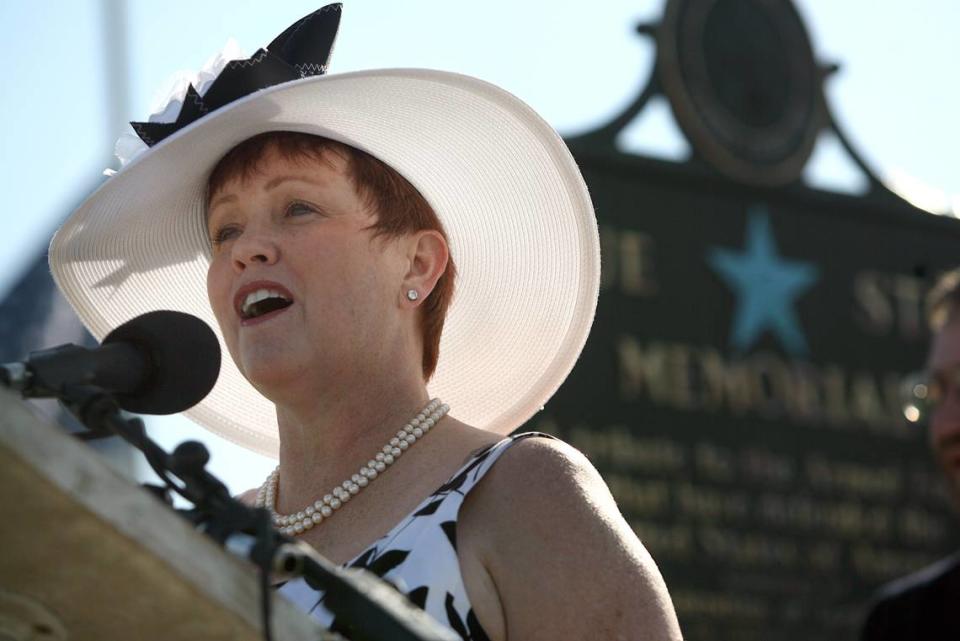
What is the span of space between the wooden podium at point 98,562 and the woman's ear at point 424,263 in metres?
1.47

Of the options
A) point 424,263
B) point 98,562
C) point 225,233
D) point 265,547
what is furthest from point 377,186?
point 98,562

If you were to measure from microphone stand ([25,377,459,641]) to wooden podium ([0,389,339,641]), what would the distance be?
48mm

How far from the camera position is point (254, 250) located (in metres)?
2.75

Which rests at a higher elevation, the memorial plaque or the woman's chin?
the woman's chin

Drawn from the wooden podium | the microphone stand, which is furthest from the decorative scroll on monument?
the wooden podium

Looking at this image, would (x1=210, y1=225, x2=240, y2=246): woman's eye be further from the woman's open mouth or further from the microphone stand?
the microphone stand

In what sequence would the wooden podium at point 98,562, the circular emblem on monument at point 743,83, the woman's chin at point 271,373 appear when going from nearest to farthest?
the wooden podium at point 98,562
the woman's chin at point 271,373
the circular emblem on monument at point 743,83

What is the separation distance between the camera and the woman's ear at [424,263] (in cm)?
295

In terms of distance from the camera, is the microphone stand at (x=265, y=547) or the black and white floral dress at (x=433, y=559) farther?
the black and white floral dress at (x=433, y=559)

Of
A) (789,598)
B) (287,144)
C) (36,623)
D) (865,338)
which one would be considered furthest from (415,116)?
(865,338)

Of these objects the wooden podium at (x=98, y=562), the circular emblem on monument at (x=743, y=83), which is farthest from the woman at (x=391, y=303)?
the circular emblem on monument at (x=743, y=83)

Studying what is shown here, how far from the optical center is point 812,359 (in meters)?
7.93

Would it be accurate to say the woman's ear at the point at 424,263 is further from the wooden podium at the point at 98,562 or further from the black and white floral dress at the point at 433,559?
the wooden podium at the point at 98,562

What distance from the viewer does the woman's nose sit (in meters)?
2.74
